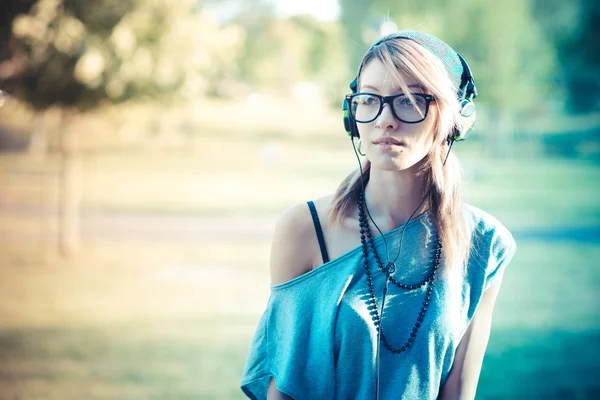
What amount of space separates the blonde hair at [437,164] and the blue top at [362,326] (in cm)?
4

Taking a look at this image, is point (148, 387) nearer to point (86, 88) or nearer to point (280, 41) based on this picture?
point (86, 88)

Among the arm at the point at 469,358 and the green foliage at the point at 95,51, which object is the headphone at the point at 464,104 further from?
the green foliage at the point at 95,51

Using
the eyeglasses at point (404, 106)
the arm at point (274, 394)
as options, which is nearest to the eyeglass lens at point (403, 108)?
the eyeglasses at point (404, 106)

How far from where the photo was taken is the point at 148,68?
20.8ft

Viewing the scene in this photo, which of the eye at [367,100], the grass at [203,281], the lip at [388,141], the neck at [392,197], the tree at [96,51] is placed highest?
the tree at [96,51]

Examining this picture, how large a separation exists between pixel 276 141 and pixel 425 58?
32.5 ft

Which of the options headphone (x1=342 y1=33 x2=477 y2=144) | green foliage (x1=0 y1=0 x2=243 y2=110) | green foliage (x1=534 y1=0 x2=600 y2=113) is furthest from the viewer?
green foliage (x1=534 y1=0 x2=600 y2=113)

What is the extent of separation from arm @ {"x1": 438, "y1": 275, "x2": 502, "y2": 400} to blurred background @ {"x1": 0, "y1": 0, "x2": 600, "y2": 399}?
2.11ft

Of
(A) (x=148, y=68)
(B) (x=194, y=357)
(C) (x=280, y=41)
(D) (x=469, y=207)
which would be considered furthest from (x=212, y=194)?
(D) (x=469, y=207)

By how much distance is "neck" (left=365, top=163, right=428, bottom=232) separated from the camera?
3.95 feet

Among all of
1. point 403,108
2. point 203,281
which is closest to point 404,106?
point 403,108

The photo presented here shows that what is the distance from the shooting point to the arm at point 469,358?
1.18 metres

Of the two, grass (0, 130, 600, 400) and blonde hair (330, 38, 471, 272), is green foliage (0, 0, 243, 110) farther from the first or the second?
blonde hair (330, 38, 471, 272)

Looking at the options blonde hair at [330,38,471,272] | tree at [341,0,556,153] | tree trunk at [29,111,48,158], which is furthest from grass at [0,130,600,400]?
blonde hair at [330,38,471,272]
